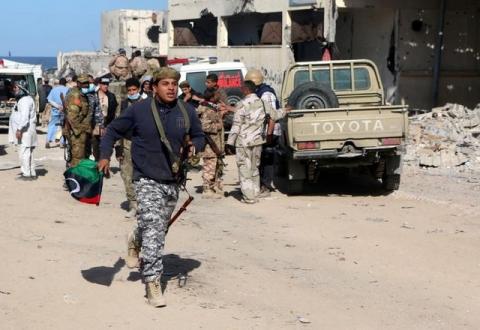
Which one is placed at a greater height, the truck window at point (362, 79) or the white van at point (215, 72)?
the truck window at point (362, 79)

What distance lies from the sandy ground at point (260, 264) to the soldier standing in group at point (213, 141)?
0.31 m

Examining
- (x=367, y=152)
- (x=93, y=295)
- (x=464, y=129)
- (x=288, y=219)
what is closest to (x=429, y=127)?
(x=464, y=129)

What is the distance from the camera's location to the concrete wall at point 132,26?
131ft

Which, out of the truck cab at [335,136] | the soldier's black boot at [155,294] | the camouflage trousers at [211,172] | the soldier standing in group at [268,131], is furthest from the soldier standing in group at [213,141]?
the soldier's black boot at [155,294]

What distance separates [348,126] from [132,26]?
31268 millimetres

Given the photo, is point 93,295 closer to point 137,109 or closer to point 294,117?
point 137,109

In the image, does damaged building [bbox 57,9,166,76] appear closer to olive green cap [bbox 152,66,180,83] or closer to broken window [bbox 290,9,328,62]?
broken window [bbox 290,9,328,62]

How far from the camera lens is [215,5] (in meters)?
28.5

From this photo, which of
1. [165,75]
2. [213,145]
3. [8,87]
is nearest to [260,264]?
[165,75]

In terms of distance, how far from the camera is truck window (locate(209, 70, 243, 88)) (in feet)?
53.9

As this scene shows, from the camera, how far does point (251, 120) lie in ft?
33.7

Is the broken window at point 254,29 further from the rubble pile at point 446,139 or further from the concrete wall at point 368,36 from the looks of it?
the rubble pile at point 446,139

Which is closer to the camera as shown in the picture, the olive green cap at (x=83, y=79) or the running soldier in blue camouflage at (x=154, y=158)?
the running soldier in blue camouflage at (x=154, y=158)

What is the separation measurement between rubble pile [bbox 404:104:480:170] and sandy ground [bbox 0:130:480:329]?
263cm
